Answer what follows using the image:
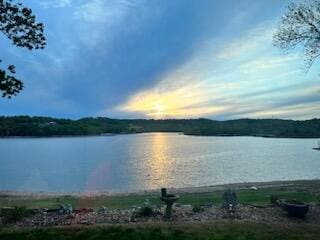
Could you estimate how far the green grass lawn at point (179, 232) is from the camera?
13.4 meters

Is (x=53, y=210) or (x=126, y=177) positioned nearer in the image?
(x=53, y=210)

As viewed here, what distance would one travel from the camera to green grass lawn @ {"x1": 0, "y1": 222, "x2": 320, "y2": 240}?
1335 cm

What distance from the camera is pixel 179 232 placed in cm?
1367

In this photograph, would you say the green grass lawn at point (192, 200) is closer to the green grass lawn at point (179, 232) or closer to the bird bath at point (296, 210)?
the bird bath at point (296, 210)

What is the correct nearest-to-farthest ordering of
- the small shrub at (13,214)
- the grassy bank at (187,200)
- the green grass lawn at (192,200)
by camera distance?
the small shrub at (13,214), the green grass lawn at (192,200), the grassy bank at (187,200)

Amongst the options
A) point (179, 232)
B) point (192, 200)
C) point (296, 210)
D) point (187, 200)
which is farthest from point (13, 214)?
point (187, 200)

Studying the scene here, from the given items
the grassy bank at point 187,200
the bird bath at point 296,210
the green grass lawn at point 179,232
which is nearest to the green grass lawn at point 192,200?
the grassy bank at point 187,200

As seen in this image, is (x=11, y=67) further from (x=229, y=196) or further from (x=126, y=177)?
(x=126, y=177)

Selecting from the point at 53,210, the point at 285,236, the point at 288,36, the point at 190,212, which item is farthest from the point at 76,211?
the point at 288,36

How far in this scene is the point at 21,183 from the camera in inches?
2128

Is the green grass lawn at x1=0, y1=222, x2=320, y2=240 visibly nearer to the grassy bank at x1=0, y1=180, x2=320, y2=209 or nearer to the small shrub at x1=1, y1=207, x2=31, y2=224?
the small shrub at x1=1, y1=207, x2=31, y2=224

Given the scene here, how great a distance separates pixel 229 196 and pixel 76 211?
6336 mm

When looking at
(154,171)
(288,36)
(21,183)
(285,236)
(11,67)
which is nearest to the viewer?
(11,67)

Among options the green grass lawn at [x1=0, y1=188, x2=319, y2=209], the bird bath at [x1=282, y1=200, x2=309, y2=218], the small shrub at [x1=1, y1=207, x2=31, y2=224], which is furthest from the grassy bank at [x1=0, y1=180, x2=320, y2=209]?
the small shrub at [x1=1, y1=207, x2=31, y2=224]
